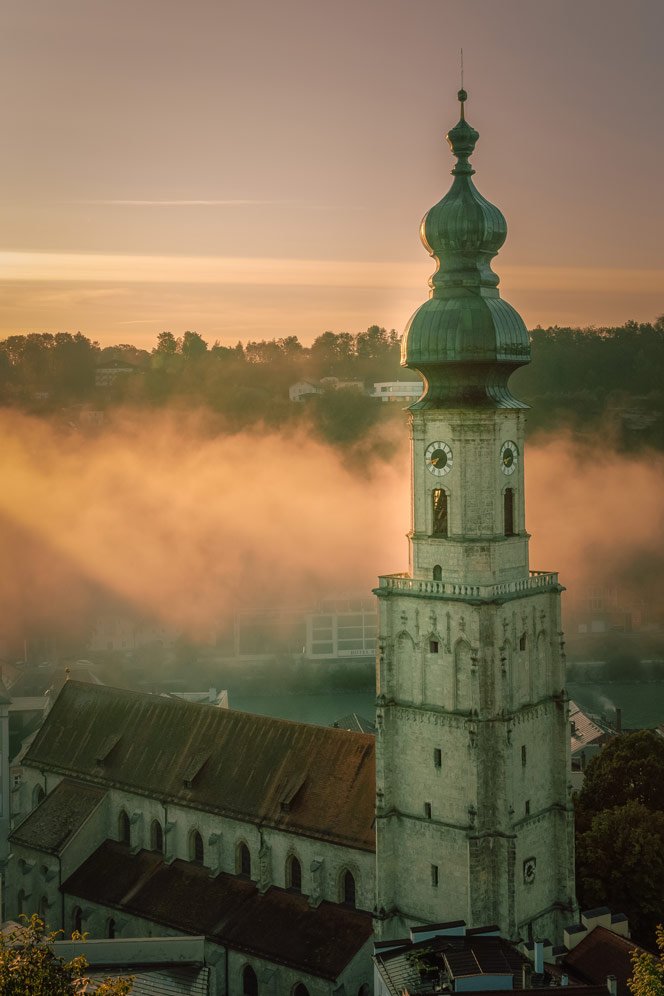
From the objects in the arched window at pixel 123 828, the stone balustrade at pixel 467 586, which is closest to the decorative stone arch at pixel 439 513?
the stone balustrade at pixel 467 586

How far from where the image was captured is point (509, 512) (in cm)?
4397

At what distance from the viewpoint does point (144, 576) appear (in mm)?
132750

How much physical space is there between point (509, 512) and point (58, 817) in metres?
24.2

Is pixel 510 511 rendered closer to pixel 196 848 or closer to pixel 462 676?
pixel 462 676

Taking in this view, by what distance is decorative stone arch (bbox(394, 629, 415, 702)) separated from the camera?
43.3m

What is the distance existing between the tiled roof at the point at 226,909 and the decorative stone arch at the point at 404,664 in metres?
7.64

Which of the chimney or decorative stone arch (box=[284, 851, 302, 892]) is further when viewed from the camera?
decorative stone arch (box=[284, 851, 302, 892])

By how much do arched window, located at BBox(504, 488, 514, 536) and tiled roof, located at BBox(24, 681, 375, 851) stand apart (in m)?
9.21

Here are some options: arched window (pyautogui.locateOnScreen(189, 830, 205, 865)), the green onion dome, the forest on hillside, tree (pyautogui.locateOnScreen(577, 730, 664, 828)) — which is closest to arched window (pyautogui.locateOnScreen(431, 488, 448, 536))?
the green onion dome

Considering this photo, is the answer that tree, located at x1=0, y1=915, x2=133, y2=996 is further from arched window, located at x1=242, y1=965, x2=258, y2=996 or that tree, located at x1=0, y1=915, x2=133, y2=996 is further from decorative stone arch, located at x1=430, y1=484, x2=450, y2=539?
decorative stone arch, located at x1=430, y1=484, x2=450, y2=539

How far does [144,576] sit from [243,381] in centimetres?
3617

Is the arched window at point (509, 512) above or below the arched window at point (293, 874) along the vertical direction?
above

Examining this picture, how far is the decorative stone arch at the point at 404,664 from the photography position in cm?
4334

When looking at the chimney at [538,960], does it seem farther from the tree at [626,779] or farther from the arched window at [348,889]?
the tree at [626,779]
